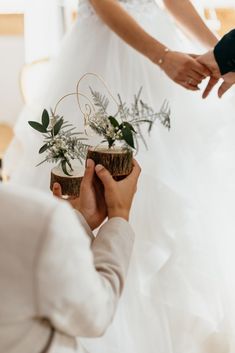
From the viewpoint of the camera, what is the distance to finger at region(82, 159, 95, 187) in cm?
75

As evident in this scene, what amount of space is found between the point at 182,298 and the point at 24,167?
0.59 m

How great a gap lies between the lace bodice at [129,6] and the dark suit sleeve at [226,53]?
1.04ft

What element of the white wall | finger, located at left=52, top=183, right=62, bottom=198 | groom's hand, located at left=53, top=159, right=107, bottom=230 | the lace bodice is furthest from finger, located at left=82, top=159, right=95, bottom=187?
the white wall

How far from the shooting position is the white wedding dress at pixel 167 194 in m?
1.04

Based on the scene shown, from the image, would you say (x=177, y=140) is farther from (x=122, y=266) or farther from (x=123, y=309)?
(x=122, y=266)

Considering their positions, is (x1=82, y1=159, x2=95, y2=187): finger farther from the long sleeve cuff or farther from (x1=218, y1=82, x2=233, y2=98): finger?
(x1=218, y1=82, x2=233, y2=98): finger

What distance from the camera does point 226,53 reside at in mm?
1077

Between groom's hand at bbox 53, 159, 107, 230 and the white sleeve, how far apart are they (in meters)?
0.17

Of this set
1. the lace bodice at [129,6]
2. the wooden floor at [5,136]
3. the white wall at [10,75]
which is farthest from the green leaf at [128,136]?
the white wall at [10,75]

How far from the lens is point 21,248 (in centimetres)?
46

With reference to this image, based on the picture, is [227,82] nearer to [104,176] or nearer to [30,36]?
[104,176]

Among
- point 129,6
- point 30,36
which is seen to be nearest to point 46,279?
point 129,6

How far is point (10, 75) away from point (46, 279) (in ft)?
6.66

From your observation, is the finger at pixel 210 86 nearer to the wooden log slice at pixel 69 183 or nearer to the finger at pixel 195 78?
the finger at pixel 195 78
